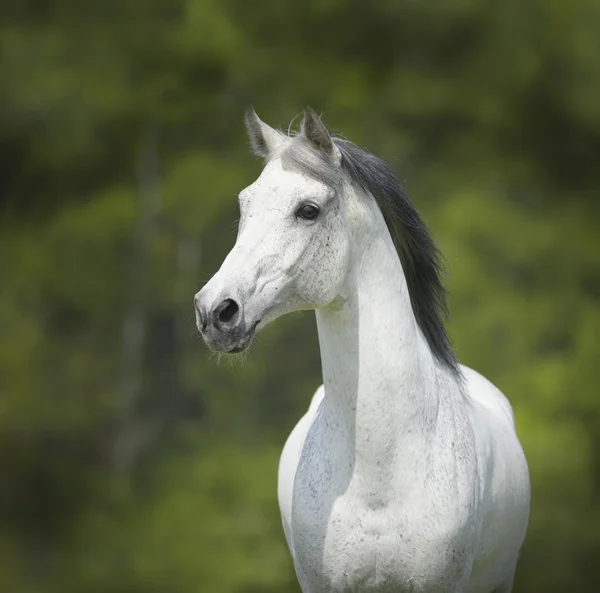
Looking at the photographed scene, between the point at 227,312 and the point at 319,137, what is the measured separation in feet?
1.53

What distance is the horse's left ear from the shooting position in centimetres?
210

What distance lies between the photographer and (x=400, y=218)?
2.40m

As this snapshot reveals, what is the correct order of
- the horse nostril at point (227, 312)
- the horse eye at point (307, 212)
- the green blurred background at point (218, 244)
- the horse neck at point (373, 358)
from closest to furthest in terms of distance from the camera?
the horse nostril at point (227, 312)
the horse eye at point (307, 212)
the horse neck at point (373, 358)
the green blurred background at point (218, 244)

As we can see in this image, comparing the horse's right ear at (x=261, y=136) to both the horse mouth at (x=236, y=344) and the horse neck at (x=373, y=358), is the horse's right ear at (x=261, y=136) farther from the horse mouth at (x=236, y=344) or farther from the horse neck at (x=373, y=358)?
the horse mouth at (x=236, y=344)

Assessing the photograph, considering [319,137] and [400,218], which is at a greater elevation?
[319,137]

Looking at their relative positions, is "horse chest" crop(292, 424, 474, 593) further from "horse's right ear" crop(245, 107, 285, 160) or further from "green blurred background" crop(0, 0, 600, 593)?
"green blurred background" crop(0, 0, 600, 593)

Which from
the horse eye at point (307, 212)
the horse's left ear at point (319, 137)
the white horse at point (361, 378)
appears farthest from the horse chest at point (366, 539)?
the horse's left ear at point (319, 137)

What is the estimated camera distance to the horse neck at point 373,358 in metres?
2.25

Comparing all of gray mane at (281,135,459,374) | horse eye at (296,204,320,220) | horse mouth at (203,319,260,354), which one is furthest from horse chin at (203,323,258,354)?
gray mane at (281,135,459,374)

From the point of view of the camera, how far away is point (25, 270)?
7.54m

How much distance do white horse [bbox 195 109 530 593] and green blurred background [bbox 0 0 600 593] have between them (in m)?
4.35

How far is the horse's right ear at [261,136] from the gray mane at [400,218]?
0.39 ft

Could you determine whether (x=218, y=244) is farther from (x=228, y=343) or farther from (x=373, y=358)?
(x=228, y=343)

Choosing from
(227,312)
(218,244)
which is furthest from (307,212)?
(218,244)
